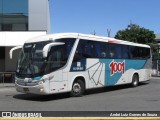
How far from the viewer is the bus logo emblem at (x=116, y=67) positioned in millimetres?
20891

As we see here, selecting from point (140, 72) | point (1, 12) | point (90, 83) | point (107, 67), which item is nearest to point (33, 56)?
point (90, 83)

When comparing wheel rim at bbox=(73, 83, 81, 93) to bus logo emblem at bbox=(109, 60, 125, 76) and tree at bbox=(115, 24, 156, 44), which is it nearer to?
bus logo emblem at bbox=(109, 60, 125, 76)

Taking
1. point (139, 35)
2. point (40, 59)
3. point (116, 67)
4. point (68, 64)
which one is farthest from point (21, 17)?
point (139, 35)

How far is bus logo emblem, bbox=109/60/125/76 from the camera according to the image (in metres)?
20.9

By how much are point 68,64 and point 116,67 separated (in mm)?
4809

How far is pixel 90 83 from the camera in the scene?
19031mm

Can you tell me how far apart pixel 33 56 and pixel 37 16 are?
1335cm

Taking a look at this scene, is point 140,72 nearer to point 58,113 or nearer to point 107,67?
point 107,67

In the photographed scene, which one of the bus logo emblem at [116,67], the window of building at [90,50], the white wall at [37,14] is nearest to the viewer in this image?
the window of building at [90,50]

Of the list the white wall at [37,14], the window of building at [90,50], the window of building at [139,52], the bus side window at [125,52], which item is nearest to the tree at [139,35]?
the white wall at [37,14]

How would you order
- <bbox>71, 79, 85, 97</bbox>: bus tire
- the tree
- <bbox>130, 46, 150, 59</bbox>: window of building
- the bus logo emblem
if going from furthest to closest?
the tree, <bbox>130, 46, 150, 59</bbox>: window of building, the bus logo emblem, <bbox>71, 79, 85, 97</bbox>: bus tire

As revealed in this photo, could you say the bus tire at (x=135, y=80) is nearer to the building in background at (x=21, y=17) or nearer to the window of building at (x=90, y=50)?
the window of building at (x=90, y=50)

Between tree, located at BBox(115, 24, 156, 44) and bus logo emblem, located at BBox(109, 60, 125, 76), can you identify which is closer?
bus logo emblem, located at BBox(109, 60, 125, 76)

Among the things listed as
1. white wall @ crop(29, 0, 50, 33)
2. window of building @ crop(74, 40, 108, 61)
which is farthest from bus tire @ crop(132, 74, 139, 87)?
white wall @ crop(29, 0, 50, 33)
